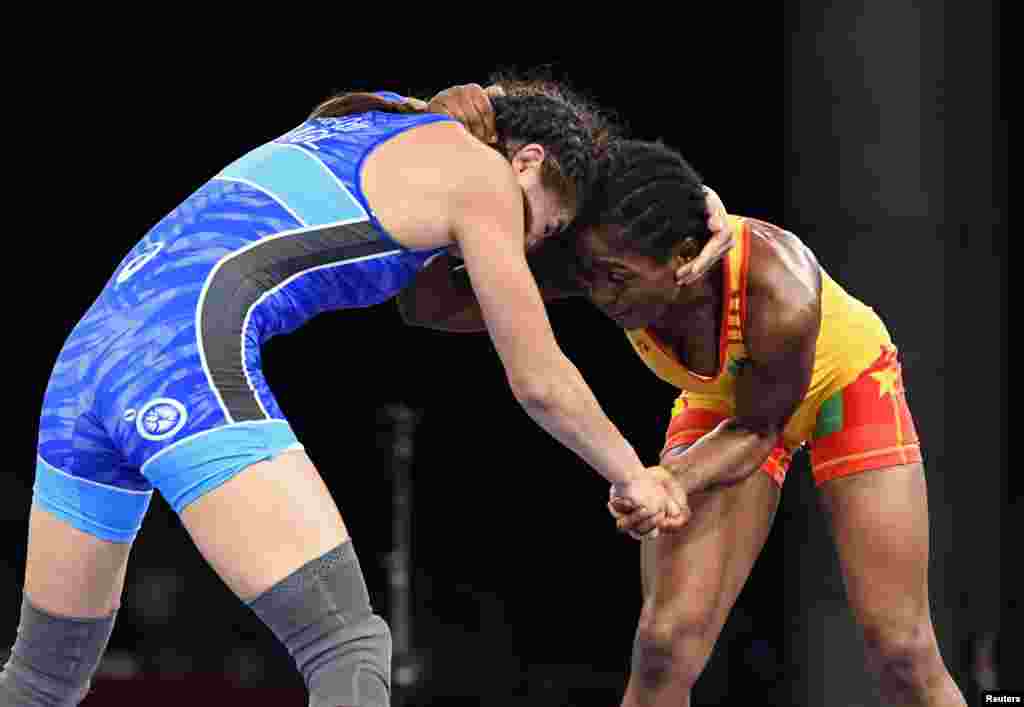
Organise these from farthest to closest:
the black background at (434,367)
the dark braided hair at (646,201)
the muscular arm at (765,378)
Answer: the black background at (434,367) → the muscular arm at (765,378) → the dark braided hair at (646,201)

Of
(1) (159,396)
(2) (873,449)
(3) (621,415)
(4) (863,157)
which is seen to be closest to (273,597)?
(1) (159,396)

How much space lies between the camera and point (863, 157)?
3012 mm

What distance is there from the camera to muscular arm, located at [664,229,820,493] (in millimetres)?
2273

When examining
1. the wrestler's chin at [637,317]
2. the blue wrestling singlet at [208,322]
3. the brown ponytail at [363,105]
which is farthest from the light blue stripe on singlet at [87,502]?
the wrestler's chin at [637,317]

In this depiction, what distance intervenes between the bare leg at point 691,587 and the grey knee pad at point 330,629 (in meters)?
0.87

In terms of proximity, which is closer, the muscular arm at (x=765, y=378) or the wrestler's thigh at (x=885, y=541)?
the muscular arm at (x=765, y=378)

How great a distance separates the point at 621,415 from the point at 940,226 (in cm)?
280

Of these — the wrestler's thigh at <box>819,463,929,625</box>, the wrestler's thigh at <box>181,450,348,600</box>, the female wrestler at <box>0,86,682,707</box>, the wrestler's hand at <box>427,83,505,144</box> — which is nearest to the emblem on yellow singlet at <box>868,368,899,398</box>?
the wrestler's thigh at <box>819,463,929,625</box>

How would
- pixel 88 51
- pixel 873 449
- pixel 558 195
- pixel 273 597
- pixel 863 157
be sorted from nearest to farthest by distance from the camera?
pixel 273 597, pixel 558 195, pixel 873 449, pixel 863 157, pixel 88 51

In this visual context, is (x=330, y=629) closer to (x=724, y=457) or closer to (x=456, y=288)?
(x=456, y=288)

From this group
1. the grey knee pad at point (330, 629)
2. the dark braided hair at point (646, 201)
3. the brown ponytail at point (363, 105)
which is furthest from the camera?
the dark braided hair at point (646, 201)

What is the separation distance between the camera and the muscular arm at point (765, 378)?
7.46 ft

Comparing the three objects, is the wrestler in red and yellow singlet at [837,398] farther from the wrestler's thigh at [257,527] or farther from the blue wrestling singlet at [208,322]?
the wrestler's thigh at [257,527]

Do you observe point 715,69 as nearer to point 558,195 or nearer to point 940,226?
point 940,226
